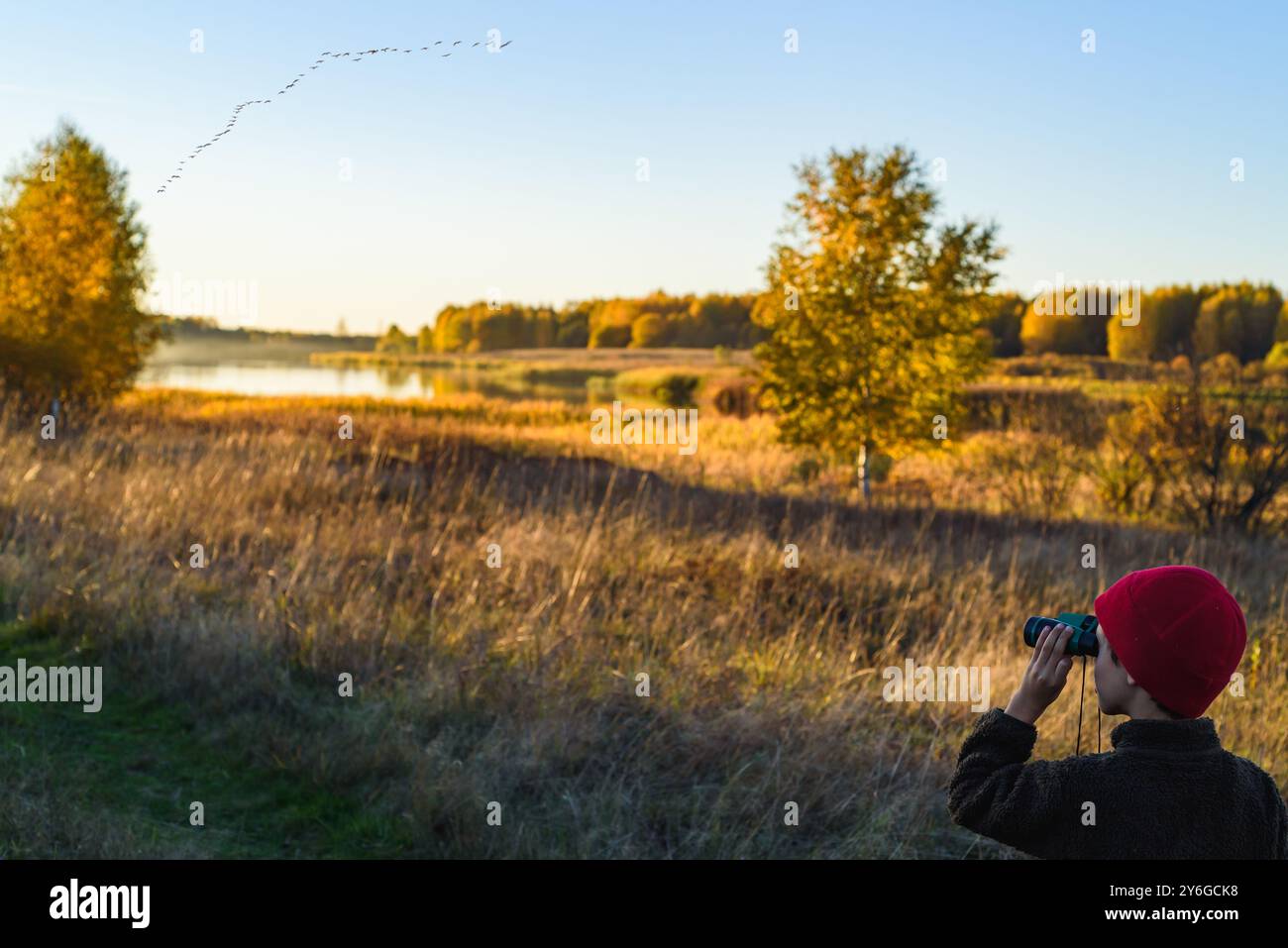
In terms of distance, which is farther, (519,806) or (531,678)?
(531,678)

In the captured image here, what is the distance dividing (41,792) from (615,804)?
2358mm

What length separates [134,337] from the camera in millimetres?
30719

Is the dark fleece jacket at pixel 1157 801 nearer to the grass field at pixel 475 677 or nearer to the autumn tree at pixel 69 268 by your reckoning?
the grass field at pixel 475 677

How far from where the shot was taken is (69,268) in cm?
2827

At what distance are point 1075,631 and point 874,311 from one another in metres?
19.9

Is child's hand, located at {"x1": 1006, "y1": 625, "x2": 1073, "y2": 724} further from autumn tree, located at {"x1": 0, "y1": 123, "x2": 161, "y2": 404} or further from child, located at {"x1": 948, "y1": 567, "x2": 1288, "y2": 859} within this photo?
autumn tree, located at {"x1": 0, "y1": 123, "x2": 161, "y2": 404}

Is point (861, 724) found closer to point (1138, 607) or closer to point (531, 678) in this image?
point (531, 678)

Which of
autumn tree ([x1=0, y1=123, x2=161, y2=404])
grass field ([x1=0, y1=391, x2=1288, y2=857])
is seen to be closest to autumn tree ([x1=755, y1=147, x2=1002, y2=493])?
grass field ([x1=0, y1=391, x2=1288, y2=857])

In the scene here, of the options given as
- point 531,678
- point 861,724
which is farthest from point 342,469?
point 861,724

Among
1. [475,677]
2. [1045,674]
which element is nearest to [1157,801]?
[1045,674]

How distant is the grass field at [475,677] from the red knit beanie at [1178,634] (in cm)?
256

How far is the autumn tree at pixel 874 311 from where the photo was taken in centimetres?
2098

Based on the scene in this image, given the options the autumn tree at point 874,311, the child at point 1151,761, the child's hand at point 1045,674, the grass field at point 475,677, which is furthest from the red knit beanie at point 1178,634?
the autumn tree at point 874,311

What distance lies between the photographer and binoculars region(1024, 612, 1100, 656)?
79.3 inches
